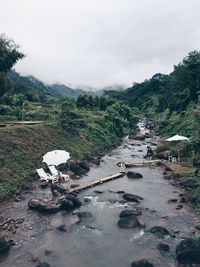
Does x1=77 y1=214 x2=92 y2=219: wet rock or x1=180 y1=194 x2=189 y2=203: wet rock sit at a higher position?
x1=180 y1=194 x2=189 y2=203: wet rock

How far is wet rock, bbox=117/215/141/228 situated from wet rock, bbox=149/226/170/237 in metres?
1.16

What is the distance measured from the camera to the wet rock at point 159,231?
66.5 feet

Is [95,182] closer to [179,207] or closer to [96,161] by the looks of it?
[179,207]

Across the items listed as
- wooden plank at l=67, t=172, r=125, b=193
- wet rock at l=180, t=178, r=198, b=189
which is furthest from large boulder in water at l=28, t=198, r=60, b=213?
wet rock at l=180, t=178, r=198, b=189

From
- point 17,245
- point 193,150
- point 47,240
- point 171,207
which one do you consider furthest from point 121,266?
point 193,150

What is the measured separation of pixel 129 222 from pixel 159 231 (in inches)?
82.6

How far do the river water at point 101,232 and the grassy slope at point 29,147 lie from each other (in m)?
2.52

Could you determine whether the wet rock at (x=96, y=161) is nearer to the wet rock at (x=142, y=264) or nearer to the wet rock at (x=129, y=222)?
the wet rock at (x=129, y=222)

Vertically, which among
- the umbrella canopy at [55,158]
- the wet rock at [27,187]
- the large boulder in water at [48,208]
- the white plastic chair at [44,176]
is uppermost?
the umbrella canopy at [55,158]

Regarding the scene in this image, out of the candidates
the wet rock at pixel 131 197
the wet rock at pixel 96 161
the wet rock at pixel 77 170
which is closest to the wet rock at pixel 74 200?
the wet rock at pixel 131 197

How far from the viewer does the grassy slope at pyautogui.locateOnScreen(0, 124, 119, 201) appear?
29.2 meters

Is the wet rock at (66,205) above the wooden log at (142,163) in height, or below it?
below

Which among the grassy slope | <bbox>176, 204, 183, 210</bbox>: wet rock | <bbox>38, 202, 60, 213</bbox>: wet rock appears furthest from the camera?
the grassy slope

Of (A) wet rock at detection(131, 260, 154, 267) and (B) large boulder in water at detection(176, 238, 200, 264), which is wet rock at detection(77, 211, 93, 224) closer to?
(A) wet rock at detection(131, 260, 154, 267)
